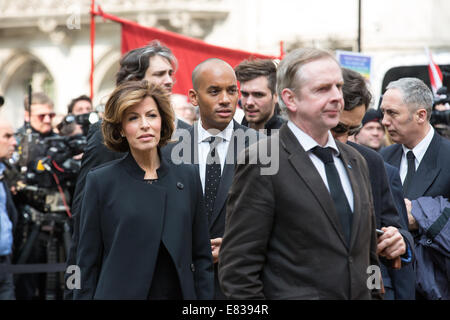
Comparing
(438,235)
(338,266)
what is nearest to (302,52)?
(338,266)

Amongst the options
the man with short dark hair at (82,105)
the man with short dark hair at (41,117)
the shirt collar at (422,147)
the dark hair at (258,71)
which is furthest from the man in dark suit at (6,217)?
the shirt collar at (422,147)

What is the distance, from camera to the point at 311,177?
3.29 m

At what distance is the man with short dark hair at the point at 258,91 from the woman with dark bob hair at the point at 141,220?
1.94 m

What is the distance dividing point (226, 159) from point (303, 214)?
5.02 feet

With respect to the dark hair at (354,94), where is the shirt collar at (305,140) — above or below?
below

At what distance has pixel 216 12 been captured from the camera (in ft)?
81.8

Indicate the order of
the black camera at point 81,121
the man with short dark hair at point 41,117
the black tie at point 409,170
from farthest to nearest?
the man with short dark hair at point 41,117, the black camera at point 81,121, the black tie at point 409,170

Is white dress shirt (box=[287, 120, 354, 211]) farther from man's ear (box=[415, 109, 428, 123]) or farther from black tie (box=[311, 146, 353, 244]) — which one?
man's ear (box=[415, 109, 428, 123])

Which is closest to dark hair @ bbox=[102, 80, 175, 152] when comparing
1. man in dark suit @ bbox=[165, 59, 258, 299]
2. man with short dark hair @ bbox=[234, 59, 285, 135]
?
man in dark suit @ bbox=[165, 59, 258, 299]

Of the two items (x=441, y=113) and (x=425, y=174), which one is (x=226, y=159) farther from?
(x=441, y=113)

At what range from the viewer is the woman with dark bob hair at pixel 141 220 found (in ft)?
12.3

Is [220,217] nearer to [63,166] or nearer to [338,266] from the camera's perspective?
[338,266]

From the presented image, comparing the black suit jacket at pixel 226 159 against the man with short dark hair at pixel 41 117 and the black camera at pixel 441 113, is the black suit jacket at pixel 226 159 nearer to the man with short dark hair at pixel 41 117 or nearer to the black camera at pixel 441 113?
the black camera at pixel 441 113

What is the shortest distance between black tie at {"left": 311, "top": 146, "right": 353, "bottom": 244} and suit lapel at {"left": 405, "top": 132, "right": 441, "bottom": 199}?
2076 millimetres
